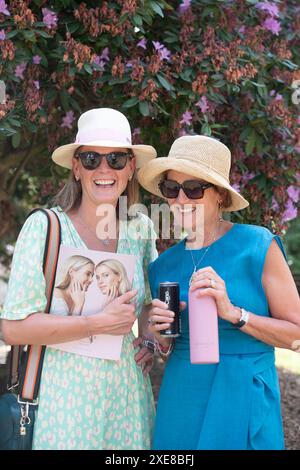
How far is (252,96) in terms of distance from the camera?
13.0 ft

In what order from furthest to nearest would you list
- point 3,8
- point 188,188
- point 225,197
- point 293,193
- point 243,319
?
point 293,193
point 3,8
point 225,197
point 188,188
point 243,319

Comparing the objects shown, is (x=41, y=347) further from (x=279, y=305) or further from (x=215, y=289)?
(x=279, y=305)

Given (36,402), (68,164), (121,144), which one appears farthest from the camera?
(68,164)

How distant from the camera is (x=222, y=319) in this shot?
2613 mm

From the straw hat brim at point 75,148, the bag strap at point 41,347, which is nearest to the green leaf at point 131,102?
the straw hat brim at point 75,148

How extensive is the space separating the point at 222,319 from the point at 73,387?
60 cm

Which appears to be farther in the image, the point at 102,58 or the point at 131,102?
the point at 102,58

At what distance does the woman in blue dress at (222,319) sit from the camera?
2.53 m

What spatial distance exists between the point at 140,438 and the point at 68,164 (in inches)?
46.2

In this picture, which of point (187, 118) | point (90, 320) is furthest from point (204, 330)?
point (187, 118)

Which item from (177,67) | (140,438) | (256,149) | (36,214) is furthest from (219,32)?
(140,438)

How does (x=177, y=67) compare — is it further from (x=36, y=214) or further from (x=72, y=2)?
(x=36, y=214)

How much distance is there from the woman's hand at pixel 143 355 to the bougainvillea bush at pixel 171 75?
1.15 meters
